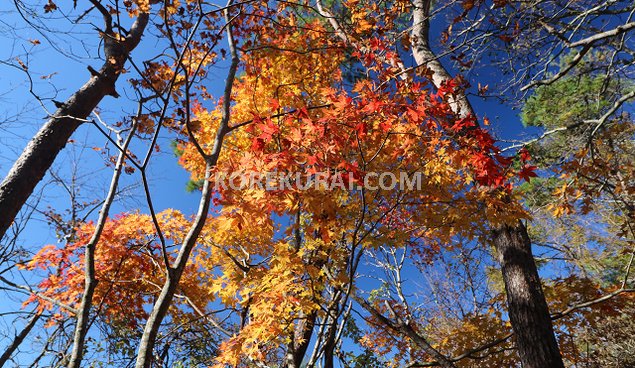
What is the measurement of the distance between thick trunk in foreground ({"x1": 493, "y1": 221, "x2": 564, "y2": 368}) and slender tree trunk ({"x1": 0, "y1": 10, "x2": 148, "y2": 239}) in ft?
14.2

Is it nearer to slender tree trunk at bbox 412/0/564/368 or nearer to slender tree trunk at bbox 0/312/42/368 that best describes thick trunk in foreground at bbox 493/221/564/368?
slender tree trunk at bbox 412/0/564/368

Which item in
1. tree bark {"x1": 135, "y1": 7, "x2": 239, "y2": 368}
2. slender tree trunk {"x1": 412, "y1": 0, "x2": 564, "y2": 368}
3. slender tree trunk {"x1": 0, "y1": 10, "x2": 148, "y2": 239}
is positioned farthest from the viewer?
slender tree trunk {"x1": 412, "y1": 0, "x2": 564, "y2": 368}

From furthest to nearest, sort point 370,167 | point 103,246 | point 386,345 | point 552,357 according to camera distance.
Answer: point 386,345 < point 103,246 < point 370,167 < point 552,357

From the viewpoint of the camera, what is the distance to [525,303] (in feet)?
12.3

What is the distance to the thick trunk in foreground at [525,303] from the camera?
3.50 m

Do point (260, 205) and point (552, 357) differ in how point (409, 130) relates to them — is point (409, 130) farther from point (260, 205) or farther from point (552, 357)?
point (552, 357)

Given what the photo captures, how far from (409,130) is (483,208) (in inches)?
47.3

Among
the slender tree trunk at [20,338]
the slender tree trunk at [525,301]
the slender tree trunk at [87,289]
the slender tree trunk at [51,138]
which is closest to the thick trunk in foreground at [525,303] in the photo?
the slender tree trunk at [525,301]

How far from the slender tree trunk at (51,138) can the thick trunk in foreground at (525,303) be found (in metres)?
4.34

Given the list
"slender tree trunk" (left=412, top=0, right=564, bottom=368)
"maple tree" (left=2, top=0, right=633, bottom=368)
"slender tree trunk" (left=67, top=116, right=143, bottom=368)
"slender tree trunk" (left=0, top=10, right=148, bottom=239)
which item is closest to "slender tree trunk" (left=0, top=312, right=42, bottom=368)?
"maple tree" (left=2, top=0, right=633, bottom=368)

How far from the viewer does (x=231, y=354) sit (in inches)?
155

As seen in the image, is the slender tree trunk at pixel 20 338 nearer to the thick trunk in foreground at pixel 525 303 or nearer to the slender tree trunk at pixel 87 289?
the slender tree trunk at pixel 87 289

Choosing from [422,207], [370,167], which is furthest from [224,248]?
[422,207]

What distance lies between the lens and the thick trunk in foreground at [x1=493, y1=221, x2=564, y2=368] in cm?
350
